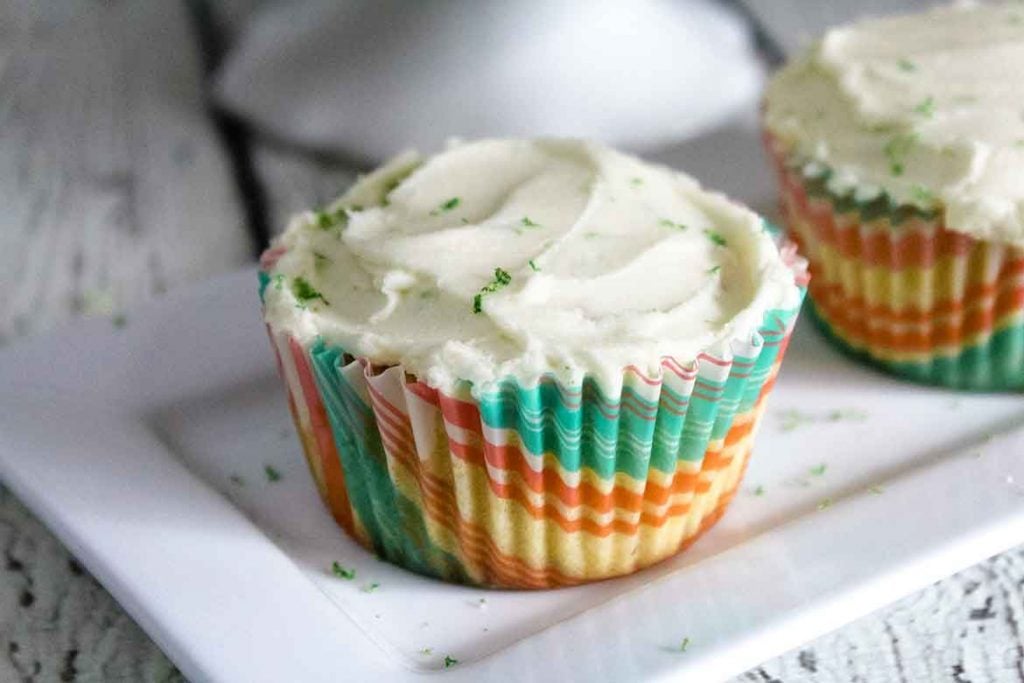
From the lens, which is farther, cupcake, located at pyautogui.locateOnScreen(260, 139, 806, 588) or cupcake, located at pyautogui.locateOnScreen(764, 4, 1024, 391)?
cupcake, located at pyautogui.locateOnScreen(764, 4, 1024, 391)

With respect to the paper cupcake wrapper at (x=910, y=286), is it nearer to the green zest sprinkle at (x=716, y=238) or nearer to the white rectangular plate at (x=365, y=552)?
the white rectangular plate at (x=365, y=552)

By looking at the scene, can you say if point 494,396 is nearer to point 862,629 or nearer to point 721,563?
point 721,563

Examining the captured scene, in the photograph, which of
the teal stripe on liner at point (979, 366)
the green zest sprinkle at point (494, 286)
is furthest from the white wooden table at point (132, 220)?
the green zest sprinkle at point (494, 286)

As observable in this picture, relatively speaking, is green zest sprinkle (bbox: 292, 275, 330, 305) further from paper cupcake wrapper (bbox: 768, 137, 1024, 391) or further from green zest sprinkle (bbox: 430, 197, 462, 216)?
paper cupcake wrapper (bbox: 768, 137, 1024, 391)

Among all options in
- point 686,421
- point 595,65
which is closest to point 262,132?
point 595,65

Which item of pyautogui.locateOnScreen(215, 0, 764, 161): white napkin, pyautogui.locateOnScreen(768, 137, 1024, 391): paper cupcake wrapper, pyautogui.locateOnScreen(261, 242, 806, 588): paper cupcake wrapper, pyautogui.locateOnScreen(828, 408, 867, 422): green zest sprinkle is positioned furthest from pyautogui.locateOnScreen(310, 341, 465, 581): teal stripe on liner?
pyautogui.locateOnScreen(215, 0, 764, 161): white napkin
